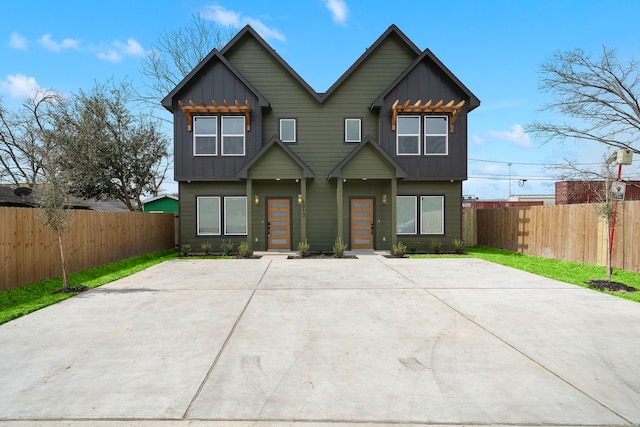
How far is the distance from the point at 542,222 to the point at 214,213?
13305mm

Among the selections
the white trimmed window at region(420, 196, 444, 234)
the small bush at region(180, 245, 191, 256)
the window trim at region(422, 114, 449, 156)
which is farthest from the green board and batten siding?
the small bush at region(180, 245, 191, 256)

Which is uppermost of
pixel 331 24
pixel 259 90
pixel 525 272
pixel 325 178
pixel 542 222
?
pixel 331 24

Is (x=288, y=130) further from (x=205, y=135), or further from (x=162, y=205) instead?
(x=162, y=205)

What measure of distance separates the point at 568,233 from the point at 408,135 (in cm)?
702

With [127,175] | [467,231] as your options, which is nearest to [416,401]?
[467,231]

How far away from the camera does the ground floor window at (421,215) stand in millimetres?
15438

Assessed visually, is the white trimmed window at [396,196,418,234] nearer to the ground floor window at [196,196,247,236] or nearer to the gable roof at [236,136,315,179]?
the gable roof at [236,136,315,179]

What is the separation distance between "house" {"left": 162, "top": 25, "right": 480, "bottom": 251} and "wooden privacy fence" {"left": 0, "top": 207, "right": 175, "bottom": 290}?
1.91m

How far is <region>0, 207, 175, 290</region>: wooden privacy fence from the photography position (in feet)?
26.2

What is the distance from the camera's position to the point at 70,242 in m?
10.1

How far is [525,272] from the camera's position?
33.3 ft

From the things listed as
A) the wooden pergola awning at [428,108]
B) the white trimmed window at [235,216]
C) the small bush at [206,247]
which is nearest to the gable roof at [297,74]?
the wooden pergola awning at [428,108]

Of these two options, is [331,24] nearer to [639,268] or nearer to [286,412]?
[639,268]

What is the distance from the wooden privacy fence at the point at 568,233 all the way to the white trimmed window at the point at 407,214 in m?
4.18
